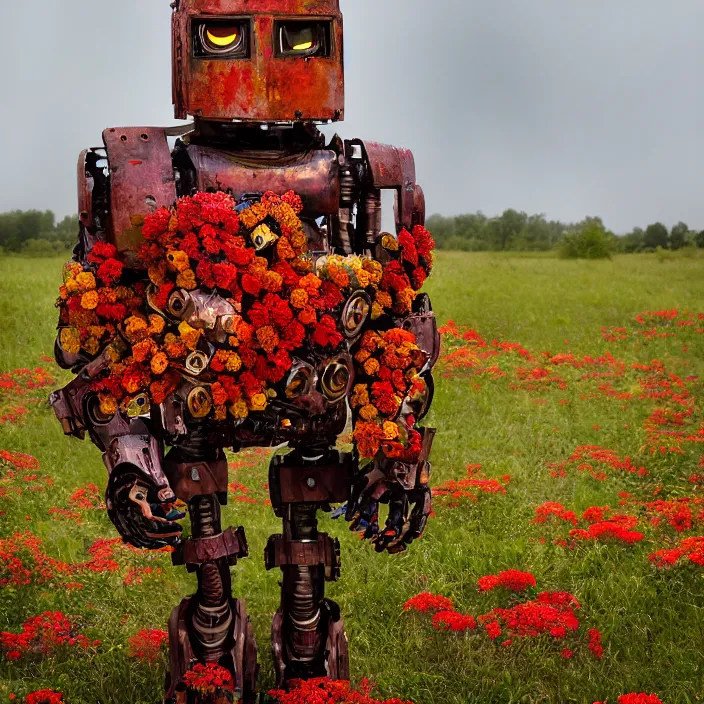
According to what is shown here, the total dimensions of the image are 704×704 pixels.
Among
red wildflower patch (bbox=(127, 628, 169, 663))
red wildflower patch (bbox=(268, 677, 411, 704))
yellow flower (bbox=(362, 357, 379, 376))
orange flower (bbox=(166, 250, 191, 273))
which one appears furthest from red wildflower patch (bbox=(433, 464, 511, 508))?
orange flower (bbox=(166, 250, 191, 273))

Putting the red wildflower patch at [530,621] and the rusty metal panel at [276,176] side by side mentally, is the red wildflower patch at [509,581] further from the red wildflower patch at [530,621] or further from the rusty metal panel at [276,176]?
the rusty metal panel at [276,176]

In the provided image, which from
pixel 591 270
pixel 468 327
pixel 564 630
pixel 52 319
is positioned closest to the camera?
pixel 564 630

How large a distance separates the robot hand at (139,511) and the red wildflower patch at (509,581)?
2.33 meters

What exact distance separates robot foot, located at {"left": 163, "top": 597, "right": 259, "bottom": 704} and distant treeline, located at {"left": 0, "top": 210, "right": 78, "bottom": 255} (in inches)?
291

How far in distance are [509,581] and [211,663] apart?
2.09m

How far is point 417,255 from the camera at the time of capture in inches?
160

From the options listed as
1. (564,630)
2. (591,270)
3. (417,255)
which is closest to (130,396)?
(417,255)

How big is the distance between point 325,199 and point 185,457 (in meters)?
1.21

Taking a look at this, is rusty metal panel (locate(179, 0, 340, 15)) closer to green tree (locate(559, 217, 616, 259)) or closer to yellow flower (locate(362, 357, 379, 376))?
yellow flower (locate(362, 357, 379, 376))

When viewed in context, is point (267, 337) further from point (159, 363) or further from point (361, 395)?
point (361, 395)

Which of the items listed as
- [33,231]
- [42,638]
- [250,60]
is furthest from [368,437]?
[33,231]

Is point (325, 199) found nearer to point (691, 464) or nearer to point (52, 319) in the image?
point (691, 464)

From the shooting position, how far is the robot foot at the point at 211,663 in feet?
13.7

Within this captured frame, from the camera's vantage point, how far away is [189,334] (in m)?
3.60
